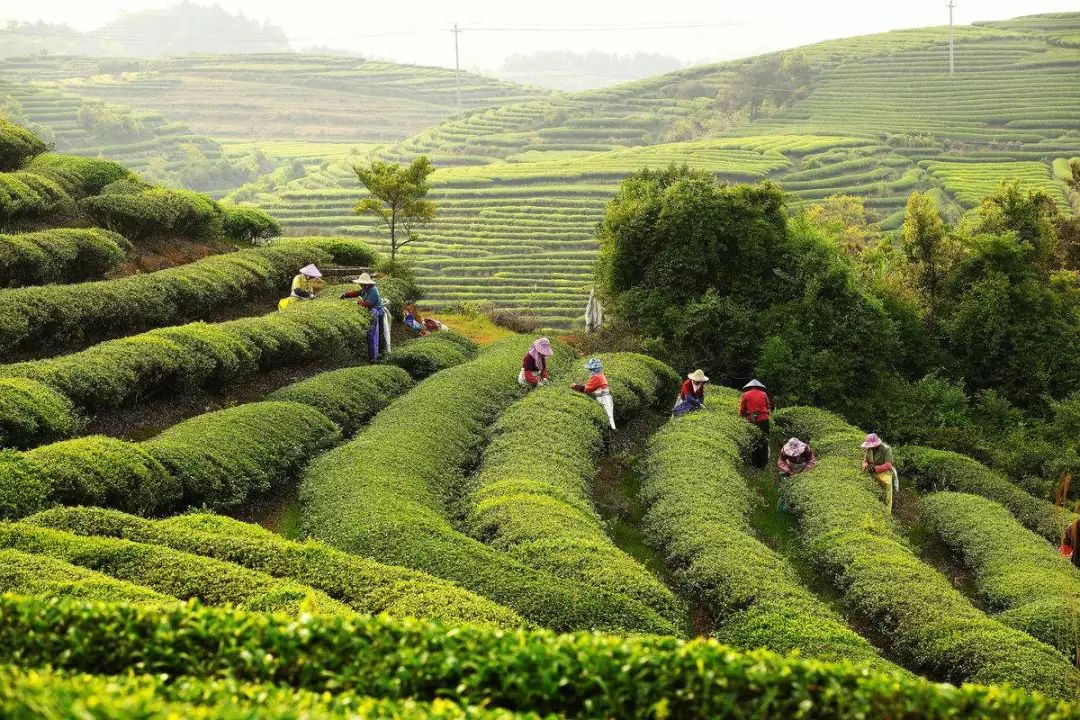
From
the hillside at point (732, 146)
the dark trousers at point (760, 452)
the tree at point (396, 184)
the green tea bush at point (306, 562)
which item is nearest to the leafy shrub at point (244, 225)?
the tree at point (396, 184)

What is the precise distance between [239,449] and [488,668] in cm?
860

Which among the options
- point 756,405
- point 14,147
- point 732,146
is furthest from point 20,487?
point 732,146

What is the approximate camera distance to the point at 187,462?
1259cm

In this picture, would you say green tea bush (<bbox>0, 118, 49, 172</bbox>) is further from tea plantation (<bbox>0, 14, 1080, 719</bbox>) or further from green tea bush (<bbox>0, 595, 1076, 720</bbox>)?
green tea bush (<bbox>0, 595, 1076, 720</bbox>)

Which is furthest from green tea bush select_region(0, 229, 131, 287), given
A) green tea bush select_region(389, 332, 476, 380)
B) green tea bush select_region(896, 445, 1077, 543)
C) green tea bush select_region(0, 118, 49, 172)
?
green tea bush select_region(896, 445, 1077, 543)

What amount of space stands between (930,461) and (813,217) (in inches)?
1203

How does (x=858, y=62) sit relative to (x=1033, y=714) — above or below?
above

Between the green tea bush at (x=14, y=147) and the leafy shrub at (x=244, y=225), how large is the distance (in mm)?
5368

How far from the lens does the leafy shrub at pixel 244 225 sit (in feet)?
97.1

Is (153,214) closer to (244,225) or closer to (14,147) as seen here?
(244,225)

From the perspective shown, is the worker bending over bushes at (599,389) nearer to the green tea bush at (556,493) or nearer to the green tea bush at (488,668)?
the green tea bush at (556,493)

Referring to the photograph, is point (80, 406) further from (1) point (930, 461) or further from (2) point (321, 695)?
(1) point (930, 461)

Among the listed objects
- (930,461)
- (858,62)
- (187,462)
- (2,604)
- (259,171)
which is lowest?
(930,461)

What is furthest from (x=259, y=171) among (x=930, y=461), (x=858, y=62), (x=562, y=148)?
(x=930, y=461)
